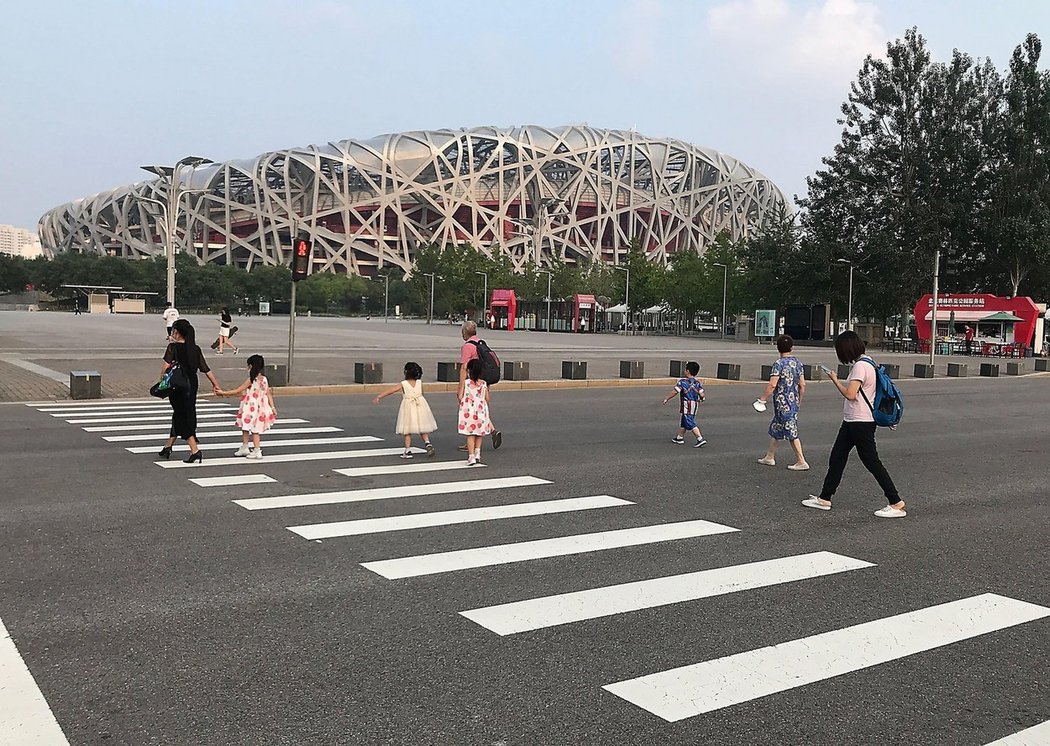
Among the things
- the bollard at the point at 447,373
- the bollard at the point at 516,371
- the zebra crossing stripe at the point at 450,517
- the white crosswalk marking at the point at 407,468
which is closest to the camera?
the zebra crossing stripe at the point at 450,517

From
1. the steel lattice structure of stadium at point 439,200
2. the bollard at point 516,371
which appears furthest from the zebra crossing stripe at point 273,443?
the steel lattice structure of stadium at point 439,200

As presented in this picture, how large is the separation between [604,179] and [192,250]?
57154 mm

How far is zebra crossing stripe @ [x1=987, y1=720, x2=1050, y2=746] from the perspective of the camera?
341 cm

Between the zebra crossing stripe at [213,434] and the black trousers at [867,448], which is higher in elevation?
the black trousers at [867,448]

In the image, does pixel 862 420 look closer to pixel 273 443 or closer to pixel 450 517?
pixel 450 517

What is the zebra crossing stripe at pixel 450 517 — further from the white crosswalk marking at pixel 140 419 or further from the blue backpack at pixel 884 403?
the white crosswalk marking at pixel 140 419

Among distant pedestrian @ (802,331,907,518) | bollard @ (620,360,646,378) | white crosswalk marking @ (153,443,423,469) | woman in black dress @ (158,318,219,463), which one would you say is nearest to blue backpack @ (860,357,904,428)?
distant pedestrian @ (802,331,907,518)

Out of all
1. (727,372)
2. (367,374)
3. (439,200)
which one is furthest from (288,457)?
(439,200)

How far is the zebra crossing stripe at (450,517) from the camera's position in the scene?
A: 256 inches

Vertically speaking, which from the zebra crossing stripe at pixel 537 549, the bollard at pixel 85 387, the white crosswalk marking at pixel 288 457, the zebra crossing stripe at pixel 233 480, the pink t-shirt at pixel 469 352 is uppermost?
the pink t-shirt at pixel 469 352

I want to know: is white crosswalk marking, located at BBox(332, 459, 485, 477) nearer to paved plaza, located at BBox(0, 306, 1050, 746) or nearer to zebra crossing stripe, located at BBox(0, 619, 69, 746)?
paved plaza, located at BBox(0, 306, 1050, 746)

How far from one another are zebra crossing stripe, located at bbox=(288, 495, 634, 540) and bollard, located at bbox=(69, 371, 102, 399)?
35.4ft

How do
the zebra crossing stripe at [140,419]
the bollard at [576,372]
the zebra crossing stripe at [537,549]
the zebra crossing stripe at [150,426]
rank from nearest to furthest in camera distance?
the zebra crossing stripe at [537,549] < the zebra crossing stripe at [150,426] < the zebra crossing stripe at [140,419] < the bollard at [576,372]

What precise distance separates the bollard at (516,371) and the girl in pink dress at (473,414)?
11.2 m
